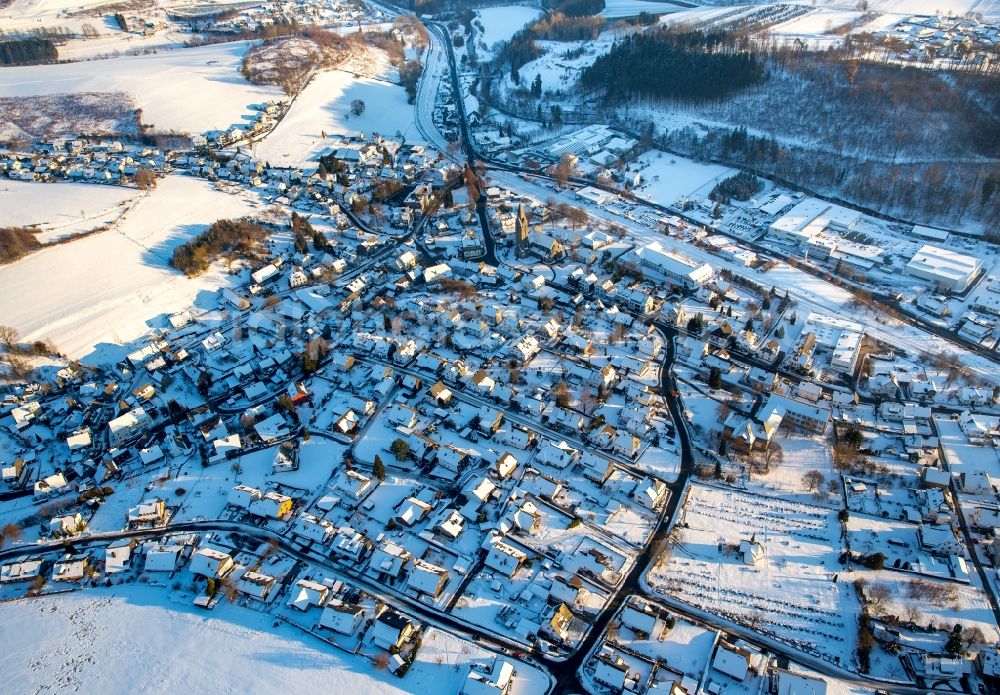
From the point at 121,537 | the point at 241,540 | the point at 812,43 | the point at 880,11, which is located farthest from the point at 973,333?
the point at 880,11

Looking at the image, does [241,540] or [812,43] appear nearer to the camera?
[241,540]

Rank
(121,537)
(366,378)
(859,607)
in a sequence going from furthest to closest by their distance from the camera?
(366,378) → (121,537) → (859,607)

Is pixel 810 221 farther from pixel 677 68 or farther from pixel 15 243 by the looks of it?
pixel 15 243

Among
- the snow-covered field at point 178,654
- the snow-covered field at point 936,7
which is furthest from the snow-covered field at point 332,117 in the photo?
the snow-covered field at point 936,7

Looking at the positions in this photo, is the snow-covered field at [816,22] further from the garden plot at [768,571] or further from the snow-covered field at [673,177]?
the garden plot at [768,571]

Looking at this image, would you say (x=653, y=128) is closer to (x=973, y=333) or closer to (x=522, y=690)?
(x=973, y=333)
